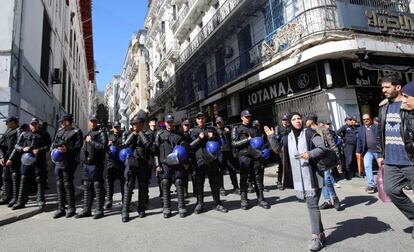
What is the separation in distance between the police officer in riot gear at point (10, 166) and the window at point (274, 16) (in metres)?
11.0

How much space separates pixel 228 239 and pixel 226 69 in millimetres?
14504

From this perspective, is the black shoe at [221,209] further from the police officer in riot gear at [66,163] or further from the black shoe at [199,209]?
the police officer in riot gear at [66,163]

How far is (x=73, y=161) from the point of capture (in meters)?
5.72

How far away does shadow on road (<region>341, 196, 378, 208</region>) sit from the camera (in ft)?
18.6

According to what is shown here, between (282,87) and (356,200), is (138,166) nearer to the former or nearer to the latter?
(356,200)

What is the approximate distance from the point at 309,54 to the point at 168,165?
7.81 m

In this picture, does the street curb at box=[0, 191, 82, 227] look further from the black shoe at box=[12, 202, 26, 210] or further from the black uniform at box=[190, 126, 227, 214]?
the black uniform at box=[190, 126, 227, 214]

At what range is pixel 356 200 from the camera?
19.7 feet

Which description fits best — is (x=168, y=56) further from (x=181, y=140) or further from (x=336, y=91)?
(x=181, y=140)

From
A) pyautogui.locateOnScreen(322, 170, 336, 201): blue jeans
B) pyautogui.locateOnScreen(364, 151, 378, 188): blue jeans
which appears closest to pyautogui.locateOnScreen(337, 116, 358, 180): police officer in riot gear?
pyautogui.locateOnScreen(364, 151, 378, 188): blue jeans

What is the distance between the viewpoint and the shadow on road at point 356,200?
566 cm

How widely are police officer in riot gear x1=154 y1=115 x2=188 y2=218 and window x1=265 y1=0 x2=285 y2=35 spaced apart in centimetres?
965

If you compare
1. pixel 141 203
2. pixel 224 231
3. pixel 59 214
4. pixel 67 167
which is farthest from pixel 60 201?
pixel 224 231

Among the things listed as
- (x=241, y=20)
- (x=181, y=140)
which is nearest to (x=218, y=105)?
(x=241, y=20)
